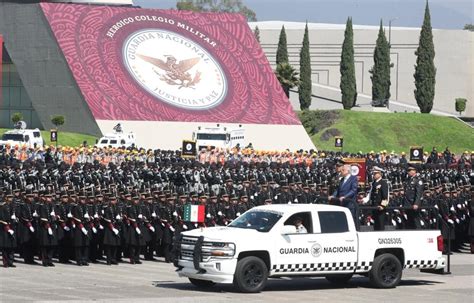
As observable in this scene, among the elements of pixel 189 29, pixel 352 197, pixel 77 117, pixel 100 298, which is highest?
pixel 189 29

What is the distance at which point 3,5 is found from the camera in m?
69.4

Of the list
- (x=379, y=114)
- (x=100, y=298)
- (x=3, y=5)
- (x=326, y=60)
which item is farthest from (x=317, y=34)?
(x=100, y=298)

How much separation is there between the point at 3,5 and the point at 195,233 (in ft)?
166

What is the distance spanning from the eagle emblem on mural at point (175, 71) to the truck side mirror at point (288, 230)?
46013mm

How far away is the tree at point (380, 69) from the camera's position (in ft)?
289

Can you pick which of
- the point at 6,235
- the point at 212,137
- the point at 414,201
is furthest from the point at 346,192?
the point at 212,137

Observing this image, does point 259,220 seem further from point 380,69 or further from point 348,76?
point 380,69

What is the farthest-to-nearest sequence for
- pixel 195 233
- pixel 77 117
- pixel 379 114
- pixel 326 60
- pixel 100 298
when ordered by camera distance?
pixel 326 60, pixel 379 114, pixel 77 117, pixel 195 233, pixel 100 298

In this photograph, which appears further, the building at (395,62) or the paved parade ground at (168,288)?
the building at (395,62)

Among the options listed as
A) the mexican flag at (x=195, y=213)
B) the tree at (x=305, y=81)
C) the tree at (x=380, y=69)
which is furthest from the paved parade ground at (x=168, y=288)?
the tree at (x=380, y=69)


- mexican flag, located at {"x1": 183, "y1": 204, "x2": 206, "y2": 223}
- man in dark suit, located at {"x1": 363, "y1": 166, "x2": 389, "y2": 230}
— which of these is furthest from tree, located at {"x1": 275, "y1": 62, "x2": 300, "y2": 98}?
mexican flag, located at {"x1": 183, "y1": 204, "x2": 206, "y2": 223}

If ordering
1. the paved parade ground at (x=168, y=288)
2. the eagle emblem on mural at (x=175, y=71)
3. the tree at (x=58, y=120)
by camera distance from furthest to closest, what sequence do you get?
the eagle emblem on mural at (x=175, y=71) < the tree at (x=58, y=120) < the paved parade ground at (x=168, y=288)

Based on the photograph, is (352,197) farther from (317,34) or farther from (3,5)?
(317,34)

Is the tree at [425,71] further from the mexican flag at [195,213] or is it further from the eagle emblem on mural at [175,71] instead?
the mexican flag at [195,213]
